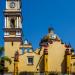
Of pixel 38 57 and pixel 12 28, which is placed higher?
pixel 12 28

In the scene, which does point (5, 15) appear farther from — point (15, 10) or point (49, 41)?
point (49, 41)

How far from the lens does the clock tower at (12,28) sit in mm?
69062

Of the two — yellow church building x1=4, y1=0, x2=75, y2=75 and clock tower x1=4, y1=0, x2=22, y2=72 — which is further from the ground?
clock tower x1=4, y1=0, x2=22, y2=72

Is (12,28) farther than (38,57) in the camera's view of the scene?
Yes

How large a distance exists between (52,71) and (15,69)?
5.35 metres

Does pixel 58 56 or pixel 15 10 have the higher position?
pixel 15 10

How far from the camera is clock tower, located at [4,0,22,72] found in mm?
69062

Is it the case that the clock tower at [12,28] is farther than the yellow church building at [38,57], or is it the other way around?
the clock tower at [12,28]

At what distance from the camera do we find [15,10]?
70.5 m

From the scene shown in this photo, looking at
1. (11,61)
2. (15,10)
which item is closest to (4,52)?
(11,61)

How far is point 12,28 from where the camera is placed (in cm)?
6975

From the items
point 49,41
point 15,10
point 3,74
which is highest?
point 15,10

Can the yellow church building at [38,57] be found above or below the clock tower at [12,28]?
below

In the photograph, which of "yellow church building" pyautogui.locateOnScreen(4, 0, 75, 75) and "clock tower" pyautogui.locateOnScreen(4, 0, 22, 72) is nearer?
"yellow church building" pyautogui.locateOnScreen(4, 0, 75, 75)
